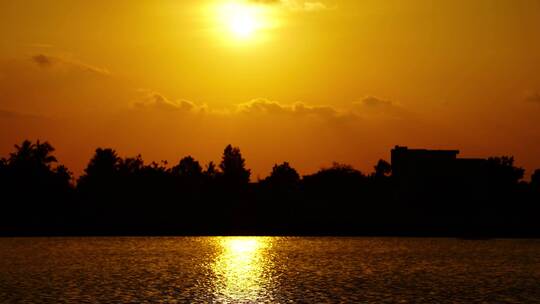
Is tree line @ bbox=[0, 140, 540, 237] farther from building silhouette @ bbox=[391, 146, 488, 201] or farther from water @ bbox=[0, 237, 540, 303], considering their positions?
water @ bbox=[0, 237, 540, 303]

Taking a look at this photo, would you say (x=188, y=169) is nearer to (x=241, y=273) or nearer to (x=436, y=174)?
(x=436, y=174)

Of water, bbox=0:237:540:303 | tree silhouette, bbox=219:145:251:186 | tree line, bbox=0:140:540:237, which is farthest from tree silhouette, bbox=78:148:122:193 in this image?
water, bbox=0:237:540:303

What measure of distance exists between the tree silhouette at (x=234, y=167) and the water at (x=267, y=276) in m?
76.3

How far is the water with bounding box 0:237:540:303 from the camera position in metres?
49.3

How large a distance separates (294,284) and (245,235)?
92095 mm

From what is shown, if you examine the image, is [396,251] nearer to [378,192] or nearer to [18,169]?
[378,192]

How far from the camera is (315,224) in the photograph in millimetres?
149625

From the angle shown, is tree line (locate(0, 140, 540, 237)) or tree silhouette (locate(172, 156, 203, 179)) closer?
tree line (locate(0, 140, 540, 237))

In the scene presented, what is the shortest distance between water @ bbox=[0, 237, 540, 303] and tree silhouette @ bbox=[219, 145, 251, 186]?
76.3 meters

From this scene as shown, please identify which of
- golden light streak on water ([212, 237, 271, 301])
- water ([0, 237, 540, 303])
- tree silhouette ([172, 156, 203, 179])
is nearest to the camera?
water ([0, 237, 540, 303])

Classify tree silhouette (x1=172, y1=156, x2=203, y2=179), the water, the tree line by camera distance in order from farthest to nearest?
tree silhouette (x1=172, y1=156, x2=203, y2=179) < the tree line < the water

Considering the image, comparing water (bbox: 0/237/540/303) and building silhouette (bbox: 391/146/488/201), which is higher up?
building silhouette (bbox: 391/146/488/201)

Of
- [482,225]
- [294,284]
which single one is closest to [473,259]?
[294,284]

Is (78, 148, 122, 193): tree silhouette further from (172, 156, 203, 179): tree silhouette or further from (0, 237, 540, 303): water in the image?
(0, 237, 540, 303): water
